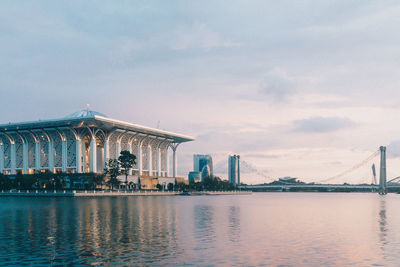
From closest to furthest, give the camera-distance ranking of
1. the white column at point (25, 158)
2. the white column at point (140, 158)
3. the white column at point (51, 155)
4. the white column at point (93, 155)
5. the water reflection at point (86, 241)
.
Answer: the water reflection at point (86, 241), the white column at point (93, 155), the white column at point (51, 155), the white column at point (25, 158), the white column at point (140, 158)

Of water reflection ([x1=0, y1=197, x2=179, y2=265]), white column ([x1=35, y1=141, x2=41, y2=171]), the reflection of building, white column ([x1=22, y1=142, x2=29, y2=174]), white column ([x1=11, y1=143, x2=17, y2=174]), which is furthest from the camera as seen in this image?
white column ([x1=11, y1=143, x2=17, y2=174])

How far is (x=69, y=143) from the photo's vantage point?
515 ft

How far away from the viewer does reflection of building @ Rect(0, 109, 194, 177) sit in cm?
15125

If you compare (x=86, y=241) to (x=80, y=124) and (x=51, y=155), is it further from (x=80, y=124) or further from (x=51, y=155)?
(x=51, y=155)

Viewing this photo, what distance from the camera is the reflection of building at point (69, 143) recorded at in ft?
496

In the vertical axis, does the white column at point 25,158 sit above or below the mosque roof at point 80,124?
below

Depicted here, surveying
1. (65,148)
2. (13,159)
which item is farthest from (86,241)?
(13,159)

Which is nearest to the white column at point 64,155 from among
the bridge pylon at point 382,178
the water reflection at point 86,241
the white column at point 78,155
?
the white column at point 78,155

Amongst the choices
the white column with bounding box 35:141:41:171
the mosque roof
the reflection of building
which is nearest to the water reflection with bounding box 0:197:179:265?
the mosque roof

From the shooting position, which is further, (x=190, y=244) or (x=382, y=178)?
(x=382, y=178)

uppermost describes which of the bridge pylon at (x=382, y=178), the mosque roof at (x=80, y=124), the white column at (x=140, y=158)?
the mosque roof at (x=80, y=124)

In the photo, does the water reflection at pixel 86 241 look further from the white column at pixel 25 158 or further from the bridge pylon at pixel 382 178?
the bridge pylon at pixel 382 178

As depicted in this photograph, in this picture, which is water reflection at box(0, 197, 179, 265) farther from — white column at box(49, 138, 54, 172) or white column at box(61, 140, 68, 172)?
white column at box(49, 138, 54, 172)

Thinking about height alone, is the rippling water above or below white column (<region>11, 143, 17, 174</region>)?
below
